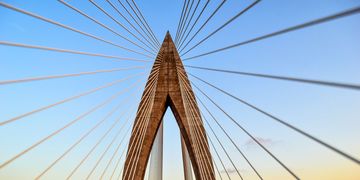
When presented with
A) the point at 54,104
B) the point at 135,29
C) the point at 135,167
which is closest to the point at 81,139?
the point at 54,104

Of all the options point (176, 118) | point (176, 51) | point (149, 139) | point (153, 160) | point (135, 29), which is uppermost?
point (135, 29)

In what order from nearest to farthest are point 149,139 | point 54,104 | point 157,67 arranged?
point 54,104
point 149,139
point 157,67

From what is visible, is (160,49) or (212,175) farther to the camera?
(160,49)

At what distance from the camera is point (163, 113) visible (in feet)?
45.3

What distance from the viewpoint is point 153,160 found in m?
22.2

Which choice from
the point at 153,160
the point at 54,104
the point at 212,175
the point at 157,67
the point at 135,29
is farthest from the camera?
the point at 153,160

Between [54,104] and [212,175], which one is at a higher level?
[54,104]

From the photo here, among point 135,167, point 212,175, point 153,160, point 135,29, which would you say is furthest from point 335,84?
point 153,160

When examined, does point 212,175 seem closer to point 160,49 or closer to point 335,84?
point 160,49

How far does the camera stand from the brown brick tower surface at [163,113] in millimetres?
12547

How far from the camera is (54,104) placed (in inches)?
198

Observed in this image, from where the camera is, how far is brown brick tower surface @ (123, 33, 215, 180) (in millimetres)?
12547

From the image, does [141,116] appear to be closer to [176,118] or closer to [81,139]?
[176,118]

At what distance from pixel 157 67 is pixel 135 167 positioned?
5475 mm
